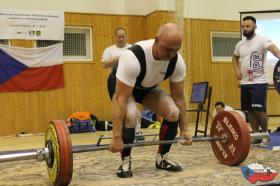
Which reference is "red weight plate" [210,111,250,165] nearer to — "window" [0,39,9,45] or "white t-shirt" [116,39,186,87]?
"white t-shirt" [116,39,186,87]

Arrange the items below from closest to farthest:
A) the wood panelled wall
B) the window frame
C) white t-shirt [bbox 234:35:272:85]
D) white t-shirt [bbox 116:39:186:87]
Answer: white t-shirt [bbox 116:39:186:87]
white t-shirt [bbox 234:35:272:85]
the wood panelled wall
the window frame

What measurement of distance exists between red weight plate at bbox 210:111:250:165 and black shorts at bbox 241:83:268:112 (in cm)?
91

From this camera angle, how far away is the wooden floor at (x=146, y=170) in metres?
2.41

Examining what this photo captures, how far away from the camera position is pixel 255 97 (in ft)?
12.2

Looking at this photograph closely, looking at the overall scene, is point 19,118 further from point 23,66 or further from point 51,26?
point 51,26

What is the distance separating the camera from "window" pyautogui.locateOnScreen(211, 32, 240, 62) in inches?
290

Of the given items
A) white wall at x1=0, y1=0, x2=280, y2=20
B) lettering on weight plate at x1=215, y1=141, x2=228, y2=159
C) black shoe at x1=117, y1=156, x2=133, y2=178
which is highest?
white wall at x1=0, y1=0, x2=280, y2=20

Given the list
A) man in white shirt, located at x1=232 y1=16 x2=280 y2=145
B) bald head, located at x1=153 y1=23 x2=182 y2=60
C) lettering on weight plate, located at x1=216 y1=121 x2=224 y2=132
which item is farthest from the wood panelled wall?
bald head, located at x1=153 y1=23 x2=182 y2=60

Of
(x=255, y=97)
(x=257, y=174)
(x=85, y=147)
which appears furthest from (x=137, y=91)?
(x=255, y=97)

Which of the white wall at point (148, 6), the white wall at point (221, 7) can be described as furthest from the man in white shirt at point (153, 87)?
the white wall at point (221, 7)

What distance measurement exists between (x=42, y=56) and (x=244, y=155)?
441 centimetres

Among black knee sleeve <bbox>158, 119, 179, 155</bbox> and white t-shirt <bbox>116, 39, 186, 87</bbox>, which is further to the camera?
black knee sleeve <bbox>158, 119, 179, 155</bbox>

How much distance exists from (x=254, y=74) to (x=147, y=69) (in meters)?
1.73

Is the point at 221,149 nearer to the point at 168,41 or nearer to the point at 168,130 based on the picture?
the point at 168,130
